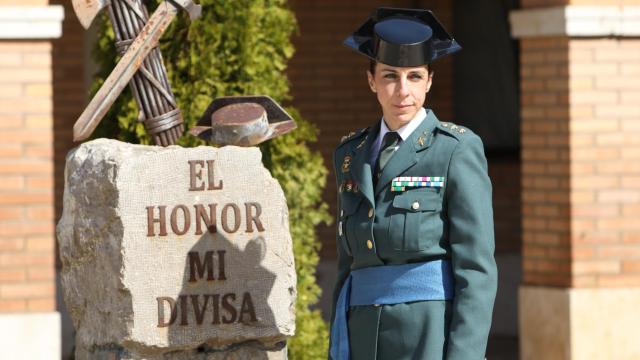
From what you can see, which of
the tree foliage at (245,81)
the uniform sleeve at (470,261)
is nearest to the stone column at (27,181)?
the tree foliage at (245,81)

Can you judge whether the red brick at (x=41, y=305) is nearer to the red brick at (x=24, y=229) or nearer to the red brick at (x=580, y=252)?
the red brick at (x=24, y=229)

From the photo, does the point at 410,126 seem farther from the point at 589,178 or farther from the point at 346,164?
the point at 589,178

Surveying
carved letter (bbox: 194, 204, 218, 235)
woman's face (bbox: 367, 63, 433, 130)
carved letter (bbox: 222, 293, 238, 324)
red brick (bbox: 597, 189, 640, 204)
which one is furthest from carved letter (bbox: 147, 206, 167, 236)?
red brick (bbox: 597, 189, 640, 204)

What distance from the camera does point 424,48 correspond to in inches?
169

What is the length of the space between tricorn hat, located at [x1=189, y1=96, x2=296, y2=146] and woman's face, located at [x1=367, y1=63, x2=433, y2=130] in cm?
143

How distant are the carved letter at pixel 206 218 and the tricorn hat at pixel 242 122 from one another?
1.10 ft

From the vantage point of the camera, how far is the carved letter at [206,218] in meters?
5.48

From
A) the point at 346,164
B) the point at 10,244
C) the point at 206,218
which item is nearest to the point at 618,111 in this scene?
the point at 10,244

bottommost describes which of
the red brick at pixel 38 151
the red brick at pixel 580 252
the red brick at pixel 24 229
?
the red brick at pixel 580 252

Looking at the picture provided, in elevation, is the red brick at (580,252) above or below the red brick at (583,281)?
above

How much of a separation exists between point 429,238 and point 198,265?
4.91 feet

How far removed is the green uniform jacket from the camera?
4121 millimetres

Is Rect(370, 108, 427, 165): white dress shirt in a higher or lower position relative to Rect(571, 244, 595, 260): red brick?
higher

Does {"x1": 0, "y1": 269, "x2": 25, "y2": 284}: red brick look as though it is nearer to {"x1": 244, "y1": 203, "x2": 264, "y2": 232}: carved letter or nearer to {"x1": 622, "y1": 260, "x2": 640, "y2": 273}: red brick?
{"x1": 244, "y1": 203, "x2": 264, "y2": 232}: carved letter
